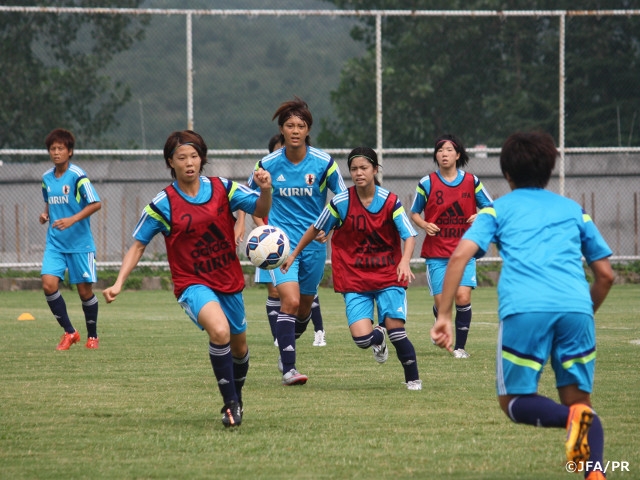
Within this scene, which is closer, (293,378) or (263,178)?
(263,178)

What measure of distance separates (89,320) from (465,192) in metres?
3.78

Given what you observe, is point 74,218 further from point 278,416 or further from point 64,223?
point 278,416

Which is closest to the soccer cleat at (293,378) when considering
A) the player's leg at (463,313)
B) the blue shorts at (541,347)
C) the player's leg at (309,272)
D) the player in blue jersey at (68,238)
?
the player's leg at (309,272)

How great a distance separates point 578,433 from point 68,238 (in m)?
7.26

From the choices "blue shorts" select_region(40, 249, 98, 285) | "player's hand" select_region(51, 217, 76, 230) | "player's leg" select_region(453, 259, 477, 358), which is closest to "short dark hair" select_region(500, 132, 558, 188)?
"player's leg" select_region(453, 259, 477, 358)

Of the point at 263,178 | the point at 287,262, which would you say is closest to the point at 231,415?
the point at 263,178

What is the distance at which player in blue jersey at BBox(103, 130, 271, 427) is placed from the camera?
6332mm

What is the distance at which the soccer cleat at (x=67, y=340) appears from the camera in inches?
408

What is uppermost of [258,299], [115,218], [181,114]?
[181,114]

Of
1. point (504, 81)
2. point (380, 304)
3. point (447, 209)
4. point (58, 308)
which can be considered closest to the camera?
point (380, 304)

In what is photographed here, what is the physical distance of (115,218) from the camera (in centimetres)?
1850

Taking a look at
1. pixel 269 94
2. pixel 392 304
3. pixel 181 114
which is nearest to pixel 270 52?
pixel 269 94

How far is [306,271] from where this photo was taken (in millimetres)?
8703

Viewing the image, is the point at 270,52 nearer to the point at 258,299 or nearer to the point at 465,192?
the point at 258,299
